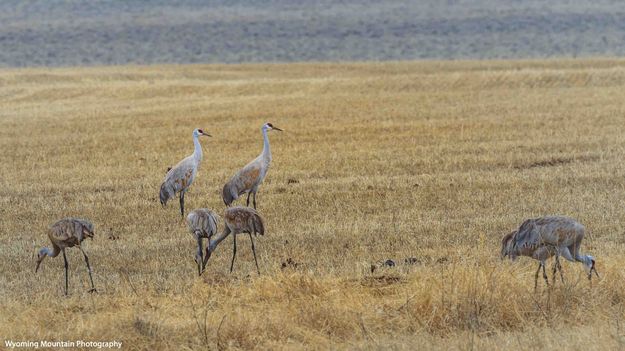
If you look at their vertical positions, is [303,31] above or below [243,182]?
below

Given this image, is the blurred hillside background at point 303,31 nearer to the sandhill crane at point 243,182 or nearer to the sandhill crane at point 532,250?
the sandhill crane at point 243,182

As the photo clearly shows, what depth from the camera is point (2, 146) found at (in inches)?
960

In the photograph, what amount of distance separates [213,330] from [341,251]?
143 inches

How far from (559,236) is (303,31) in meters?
74.0

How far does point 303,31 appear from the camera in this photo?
82188mm

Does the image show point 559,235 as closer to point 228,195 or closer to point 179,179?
point 228,195

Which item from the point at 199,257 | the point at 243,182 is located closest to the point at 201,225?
the point at 199,257

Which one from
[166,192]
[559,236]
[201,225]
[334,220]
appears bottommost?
[334,220]

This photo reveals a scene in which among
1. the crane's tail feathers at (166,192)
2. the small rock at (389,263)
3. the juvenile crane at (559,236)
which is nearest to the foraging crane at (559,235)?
the juvenile crane at (559,236)

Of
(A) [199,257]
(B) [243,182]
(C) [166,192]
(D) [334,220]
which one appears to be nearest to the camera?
(A) [199,257]

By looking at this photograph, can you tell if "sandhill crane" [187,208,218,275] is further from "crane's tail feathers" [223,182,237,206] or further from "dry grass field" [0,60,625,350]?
"crane's tail feathers" [223,182,237,206]

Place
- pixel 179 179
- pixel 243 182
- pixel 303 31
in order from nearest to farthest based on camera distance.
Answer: pixel 243 182
pixel 179 179
pixel 303 31

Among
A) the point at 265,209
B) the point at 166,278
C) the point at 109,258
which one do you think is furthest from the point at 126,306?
the point at 265,209

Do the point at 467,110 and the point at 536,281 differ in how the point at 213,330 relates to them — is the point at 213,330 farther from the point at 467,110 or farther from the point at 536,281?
the point at 467,110
